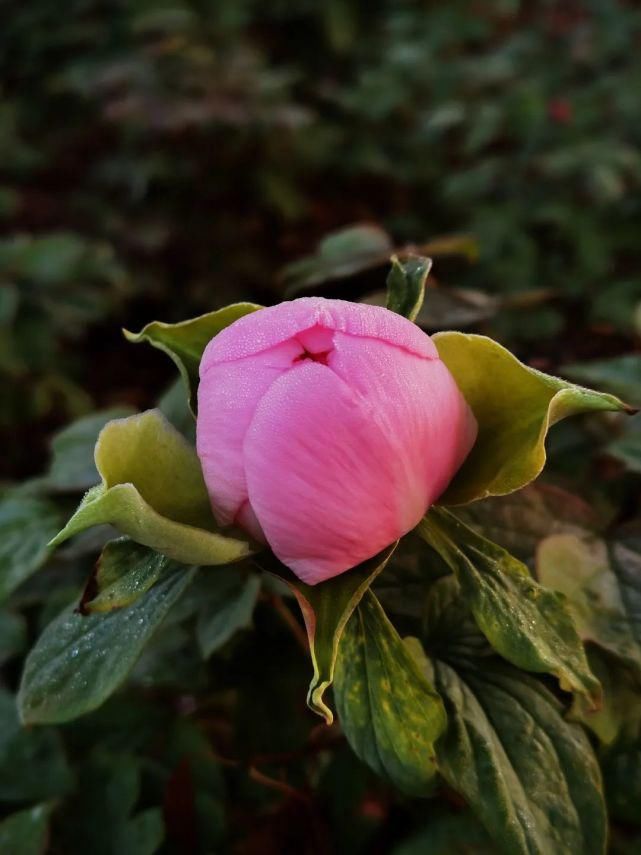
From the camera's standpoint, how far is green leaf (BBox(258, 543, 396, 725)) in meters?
0.28

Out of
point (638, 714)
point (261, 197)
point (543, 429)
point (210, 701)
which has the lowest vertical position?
point (261, 197)

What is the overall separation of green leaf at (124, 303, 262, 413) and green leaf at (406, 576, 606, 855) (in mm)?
131

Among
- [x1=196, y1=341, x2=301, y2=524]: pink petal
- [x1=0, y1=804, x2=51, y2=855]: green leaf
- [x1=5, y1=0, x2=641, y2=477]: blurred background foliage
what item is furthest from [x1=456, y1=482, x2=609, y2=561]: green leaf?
[x1=5, y1=0, x2=641, y2=477]: blurred background foliage

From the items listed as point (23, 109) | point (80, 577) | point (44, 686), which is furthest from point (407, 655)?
point (23, 109)

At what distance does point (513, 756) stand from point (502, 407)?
130 millimetres

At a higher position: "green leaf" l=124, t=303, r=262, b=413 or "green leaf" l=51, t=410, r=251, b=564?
"green leaf" l=124, t=303, r=262, b=413

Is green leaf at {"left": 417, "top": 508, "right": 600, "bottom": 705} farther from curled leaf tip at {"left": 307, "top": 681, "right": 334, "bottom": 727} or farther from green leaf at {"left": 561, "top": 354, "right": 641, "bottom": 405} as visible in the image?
green leaf at {"left": 561, "top": 354, "right": 641, "bottom": 405}

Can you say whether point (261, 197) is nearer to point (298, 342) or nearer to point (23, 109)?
point (23, 109)

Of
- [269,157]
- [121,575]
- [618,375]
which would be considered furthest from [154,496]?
[269,157]

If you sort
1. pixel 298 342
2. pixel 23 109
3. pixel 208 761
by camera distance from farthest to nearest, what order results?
pixel 23 109, pixel 208 761, pixel 298 342

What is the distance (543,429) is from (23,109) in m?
1.74

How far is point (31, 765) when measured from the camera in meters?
0.46

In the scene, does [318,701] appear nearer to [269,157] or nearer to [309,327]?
[309,327]

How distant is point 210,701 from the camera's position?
499 mm
